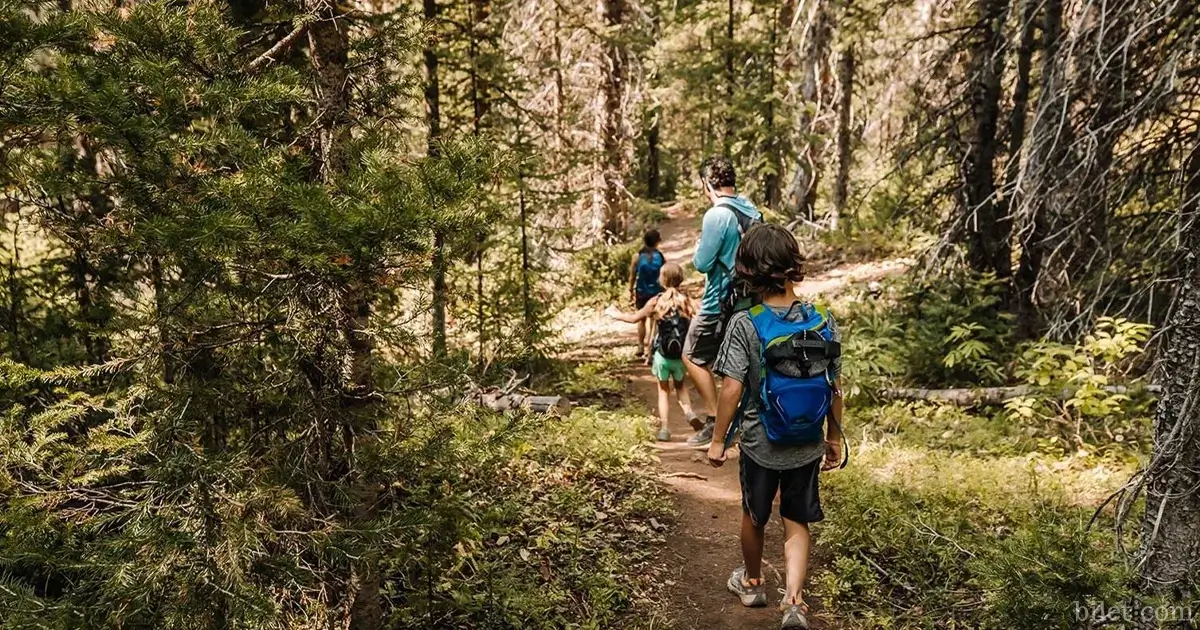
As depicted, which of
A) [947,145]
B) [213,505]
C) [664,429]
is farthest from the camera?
[947,145]

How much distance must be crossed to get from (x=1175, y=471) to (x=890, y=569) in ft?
7.22

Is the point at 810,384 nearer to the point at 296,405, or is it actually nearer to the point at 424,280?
the point at 424,280

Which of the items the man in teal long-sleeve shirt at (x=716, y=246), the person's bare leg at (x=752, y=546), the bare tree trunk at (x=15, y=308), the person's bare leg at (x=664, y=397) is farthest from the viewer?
the person's bare leg at (x=664, y=397)

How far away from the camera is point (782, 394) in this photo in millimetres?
4012

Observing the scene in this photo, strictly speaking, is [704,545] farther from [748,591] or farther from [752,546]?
[752,546]

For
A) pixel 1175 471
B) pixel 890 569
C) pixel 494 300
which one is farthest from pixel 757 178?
pixel 1175 471

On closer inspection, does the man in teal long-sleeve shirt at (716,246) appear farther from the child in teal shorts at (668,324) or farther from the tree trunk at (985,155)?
the tree trunk at (985,155)

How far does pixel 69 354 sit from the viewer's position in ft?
16.0

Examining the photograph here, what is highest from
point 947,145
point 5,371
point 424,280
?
point 947,145

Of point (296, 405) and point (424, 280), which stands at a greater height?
point (424, 280)

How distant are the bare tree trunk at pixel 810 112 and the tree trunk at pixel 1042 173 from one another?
6.46m

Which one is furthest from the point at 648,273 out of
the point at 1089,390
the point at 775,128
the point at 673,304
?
the point at 775,128

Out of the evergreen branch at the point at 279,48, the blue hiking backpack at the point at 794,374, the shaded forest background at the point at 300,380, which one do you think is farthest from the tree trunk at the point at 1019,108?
the evergreen branch at the point at 279,48

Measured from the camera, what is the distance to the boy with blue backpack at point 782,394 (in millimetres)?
4016
